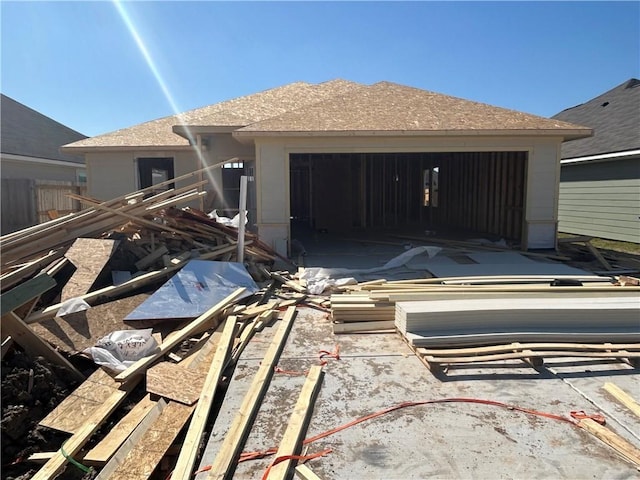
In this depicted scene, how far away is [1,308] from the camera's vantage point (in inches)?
145

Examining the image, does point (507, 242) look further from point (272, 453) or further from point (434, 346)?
point (272, 453)

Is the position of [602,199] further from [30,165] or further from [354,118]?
[30,165]

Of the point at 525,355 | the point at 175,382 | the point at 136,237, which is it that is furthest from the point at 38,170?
the point at 525,355

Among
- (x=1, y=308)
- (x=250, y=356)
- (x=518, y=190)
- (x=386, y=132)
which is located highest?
(x=386, y=132)

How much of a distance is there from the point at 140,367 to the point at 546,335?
170 inches

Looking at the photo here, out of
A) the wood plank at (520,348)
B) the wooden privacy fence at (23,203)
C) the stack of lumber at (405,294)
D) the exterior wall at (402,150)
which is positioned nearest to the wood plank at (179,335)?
the stack of lumber at (405,294)

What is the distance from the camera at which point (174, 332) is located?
4922mm

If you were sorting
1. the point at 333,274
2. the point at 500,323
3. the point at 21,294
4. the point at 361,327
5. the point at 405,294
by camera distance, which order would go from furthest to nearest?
the point at 333,274
the point at 405,294
the point at 361,327
the point at 500,323
the point at 21,294

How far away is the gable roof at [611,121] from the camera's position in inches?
555

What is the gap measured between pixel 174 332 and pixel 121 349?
2.31 feet

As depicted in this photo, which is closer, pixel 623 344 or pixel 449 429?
pixel 449 429

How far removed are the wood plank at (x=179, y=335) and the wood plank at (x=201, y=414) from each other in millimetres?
435

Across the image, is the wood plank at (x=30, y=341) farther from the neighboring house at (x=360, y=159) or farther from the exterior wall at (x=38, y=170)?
the exterior wall at (x=38, y=170)

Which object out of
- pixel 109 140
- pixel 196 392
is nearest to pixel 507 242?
pixel 196 392
